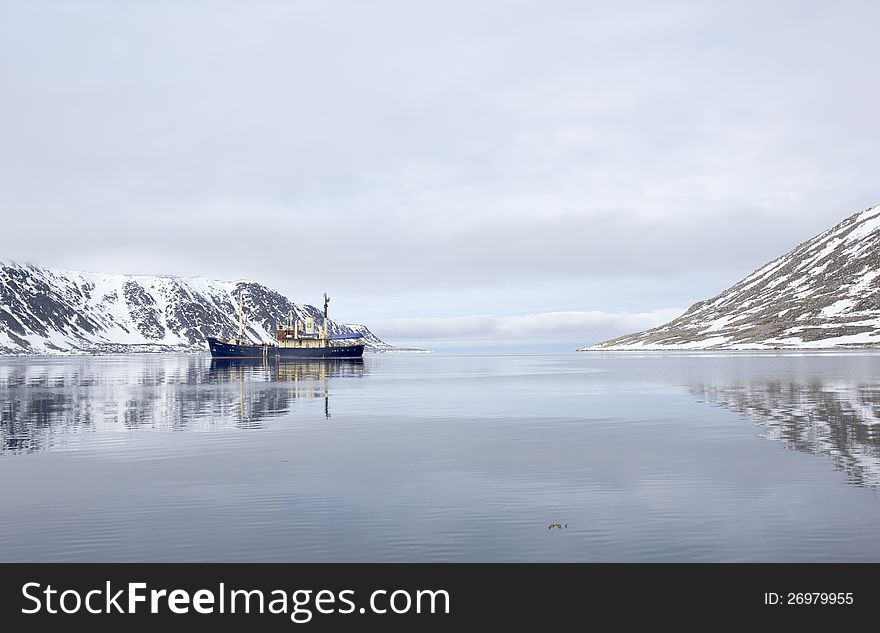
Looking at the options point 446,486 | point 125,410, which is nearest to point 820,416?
point 446,486

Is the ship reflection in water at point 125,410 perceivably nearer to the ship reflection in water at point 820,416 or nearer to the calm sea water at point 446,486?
the calm sea water at point 446,486

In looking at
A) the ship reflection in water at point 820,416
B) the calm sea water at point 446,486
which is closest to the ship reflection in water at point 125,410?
the calm sea water at point 446,486

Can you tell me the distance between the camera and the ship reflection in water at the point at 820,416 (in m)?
29.5

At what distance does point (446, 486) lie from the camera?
991 inches

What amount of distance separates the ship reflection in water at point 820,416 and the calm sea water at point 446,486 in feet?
0.81

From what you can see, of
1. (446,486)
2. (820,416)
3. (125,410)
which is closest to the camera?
(446,486)

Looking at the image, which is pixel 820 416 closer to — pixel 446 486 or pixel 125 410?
pixel 446 486

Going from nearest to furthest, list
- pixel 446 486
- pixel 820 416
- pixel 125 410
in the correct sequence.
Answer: pixel 446 486
pixel 820 416
pixel 125 410

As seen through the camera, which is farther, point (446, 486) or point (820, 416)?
point (820, 416)

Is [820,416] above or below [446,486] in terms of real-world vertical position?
above

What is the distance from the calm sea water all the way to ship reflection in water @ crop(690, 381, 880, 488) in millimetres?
246

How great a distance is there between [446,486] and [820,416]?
98.9ft
